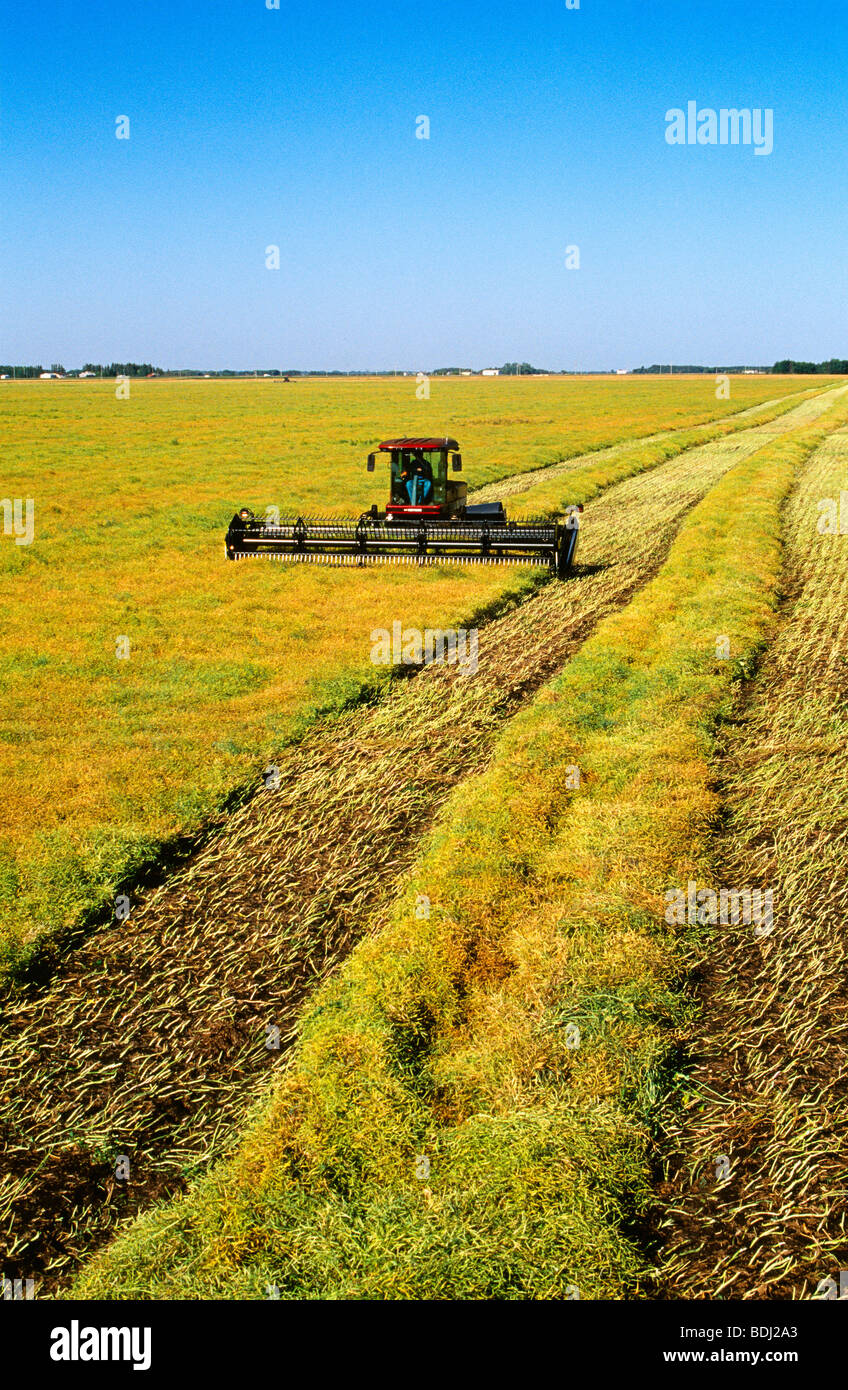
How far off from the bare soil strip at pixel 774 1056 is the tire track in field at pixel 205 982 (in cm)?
270

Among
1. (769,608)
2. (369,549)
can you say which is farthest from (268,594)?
(769,608)

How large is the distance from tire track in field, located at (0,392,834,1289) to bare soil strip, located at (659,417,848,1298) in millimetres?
2703

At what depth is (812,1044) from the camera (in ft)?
20.7

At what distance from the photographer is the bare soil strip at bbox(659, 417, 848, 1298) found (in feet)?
15.8

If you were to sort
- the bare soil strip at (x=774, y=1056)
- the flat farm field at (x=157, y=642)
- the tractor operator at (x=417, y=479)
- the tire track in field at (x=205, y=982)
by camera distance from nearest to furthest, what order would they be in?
1. the bare soil strip at (x=774, y=1056)
2. the tire track in field at (x=205, y=982)
3. the flat farm field at (x=157, y=642)
4. the tractor operator at (x=417, y=479)

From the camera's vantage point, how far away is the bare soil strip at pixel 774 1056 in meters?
4.83

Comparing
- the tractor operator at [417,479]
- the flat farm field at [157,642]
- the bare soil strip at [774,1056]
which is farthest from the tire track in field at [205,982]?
the tractor operator at [417,479]

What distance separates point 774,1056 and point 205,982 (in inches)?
159

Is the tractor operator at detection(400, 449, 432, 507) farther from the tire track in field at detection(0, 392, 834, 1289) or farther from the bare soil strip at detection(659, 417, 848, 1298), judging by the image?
the bare soil strip at detection(659, 417, 848, 1298)

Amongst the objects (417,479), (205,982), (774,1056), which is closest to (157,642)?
(417,479)

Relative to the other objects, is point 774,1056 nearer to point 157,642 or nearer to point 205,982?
point 205,982

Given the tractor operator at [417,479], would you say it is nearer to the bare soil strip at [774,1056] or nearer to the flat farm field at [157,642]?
the flat farm field at [157,642]

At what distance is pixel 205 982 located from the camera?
706cm
